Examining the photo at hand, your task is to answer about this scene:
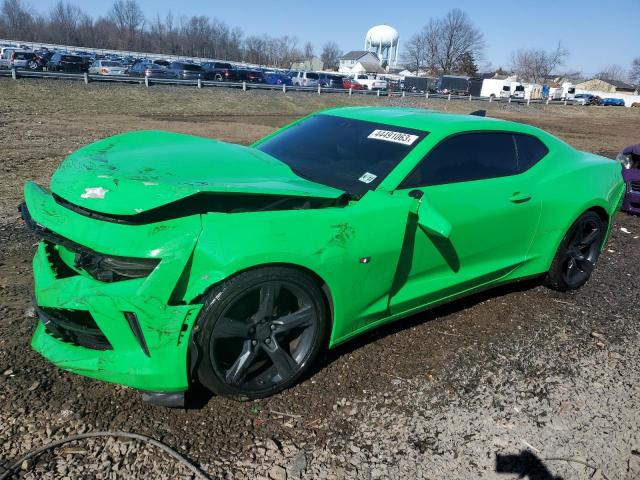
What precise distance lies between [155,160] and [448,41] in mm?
106338

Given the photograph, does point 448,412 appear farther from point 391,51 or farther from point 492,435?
point 391,51

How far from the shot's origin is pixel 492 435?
8.60 ft

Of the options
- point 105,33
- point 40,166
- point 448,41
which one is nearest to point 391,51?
point 448,41

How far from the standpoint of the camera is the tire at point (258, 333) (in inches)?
92.4

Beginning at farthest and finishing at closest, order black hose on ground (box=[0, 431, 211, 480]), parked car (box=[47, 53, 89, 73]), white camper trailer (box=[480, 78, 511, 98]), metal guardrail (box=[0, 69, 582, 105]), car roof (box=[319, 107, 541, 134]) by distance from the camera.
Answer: white camper trailer (box=[480, 78, 511, 98])
parked car (box=[47, 53, 89, 73])
metal guardrail (box=[0, 69, 582, 105])
car roof (box=[319, 107, 541, 134])
black hose on ground (box=[0, 431, 211, 480])

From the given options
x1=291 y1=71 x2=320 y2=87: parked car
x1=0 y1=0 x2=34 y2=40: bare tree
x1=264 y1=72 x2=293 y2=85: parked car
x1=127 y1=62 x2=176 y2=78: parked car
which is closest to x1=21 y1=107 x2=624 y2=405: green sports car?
x1=127 y1=62 x2=176 y2=78: parked car

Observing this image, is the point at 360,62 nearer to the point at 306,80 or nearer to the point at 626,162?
the point at 306,80

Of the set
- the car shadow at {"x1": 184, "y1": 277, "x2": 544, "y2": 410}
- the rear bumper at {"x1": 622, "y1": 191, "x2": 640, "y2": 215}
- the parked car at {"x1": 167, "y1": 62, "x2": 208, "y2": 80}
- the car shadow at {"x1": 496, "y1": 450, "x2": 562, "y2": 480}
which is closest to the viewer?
the car shadow at {"x1": 496, "y1": 450, "x2": 562, "y2": 480}

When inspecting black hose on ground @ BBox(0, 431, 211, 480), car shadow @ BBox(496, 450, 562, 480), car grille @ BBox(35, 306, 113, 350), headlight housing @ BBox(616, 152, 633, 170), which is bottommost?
car shadow @ BBox(496, 450, 562, 480)

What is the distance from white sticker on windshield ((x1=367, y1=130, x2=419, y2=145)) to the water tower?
402ft

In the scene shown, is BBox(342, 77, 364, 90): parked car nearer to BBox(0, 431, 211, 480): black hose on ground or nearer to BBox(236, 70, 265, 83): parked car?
BBox(236, 70, 265, 83): parked car

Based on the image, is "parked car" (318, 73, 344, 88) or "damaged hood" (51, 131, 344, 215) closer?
"damaged hood" (51, 131, 344, 215)

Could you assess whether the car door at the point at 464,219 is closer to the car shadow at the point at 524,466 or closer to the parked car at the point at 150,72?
the car shadow at the point at 524,466

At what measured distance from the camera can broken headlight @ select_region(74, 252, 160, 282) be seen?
2254 millimetres
